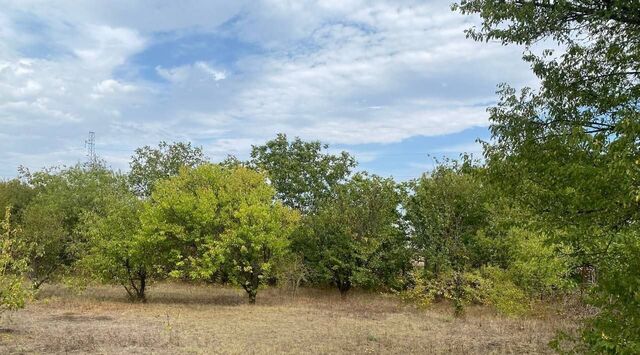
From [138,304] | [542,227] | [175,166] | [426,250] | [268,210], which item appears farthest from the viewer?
[175,166]

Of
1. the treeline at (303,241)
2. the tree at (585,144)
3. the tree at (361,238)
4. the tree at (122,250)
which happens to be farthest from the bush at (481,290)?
the tree at (122,250)

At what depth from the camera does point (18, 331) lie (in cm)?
1356

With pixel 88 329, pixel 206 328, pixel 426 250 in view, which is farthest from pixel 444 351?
pixel 426 250

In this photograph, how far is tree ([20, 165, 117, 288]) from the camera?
22.5m

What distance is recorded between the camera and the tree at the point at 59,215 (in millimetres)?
22547

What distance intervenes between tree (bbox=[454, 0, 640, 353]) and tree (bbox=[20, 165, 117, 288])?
11522mm

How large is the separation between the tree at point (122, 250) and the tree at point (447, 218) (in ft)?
41.5

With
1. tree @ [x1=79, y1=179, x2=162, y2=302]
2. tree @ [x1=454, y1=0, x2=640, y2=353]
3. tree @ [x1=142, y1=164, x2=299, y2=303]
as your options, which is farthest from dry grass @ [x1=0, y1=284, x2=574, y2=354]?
tree @ [x1=454, y1=0, x2=640, y2=353]

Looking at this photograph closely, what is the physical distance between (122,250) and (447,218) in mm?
14324

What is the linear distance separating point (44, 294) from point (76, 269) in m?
2.03

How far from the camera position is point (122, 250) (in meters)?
21.6

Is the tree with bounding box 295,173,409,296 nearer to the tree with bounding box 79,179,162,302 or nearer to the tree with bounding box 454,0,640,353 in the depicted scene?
the tree with bounding box 79,179,162,302

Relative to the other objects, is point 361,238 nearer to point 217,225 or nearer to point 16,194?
point 217,225

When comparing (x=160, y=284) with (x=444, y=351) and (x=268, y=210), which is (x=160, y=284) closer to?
(x=268, y=210)
